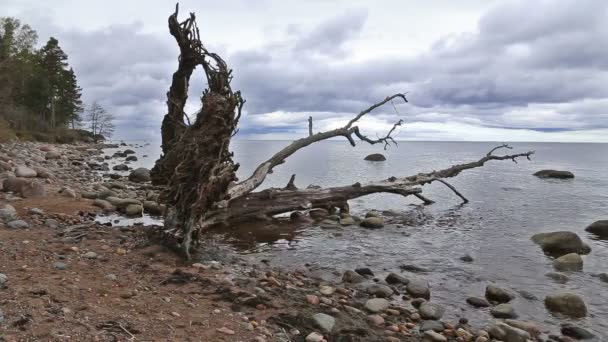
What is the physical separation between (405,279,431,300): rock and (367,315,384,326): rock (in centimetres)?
186

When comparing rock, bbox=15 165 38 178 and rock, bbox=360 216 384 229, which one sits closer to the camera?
rock, bbox=360 216 384 229

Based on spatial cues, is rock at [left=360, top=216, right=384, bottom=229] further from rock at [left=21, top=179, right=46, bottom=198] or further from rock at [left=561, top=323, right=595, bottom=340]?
rock at [left=21, top=179, right=46, bottom=198]

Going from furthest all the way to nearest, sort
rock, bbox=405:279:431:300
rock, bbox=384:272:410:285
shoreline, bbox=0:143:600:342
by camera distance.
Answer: rock, bbox=384:272:410:285 → rock, bbox=405:279:431:300 → shoreline, bbox=0:143:600:342

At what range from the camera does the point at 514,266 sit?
438 inches

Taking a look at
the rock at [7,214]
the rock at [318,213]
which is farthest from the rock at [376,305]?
the rock at [318,213]

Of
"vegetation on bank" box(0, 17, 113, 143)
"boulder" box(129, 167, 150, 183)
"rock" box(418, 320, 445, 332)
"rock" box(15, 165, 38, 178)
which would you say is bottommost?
"rock" box(418, 320, 445, 332)

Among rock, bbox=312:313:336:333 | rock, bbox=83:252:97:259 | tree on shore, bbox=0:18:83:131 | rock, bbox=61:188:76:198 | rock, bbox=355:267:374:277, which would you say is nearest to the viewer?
rock, bbox=312:313:336:333

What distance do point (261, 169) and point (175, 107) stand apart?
4.51 metres

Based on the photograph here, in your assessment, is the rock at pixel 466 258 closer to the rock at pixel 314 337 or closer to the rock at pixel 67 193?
the rock at pixel 314 337

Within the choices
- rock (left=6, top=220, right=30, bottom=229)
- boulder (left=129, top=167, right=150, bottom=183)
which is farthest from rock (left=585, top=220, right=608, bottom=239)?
boulder (left=129, top=167, right=150, bottom=183)

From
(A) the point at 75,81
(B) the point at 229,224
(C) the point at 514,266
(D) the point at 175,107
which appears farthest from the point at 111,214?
(A) the point at 75,81

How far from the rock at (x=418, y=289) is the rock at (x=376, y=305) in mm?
1049

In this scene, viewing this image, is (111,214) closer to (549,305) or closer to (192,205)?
(192,205)

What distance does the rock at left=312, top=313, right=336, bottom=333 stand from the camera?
5898mm
